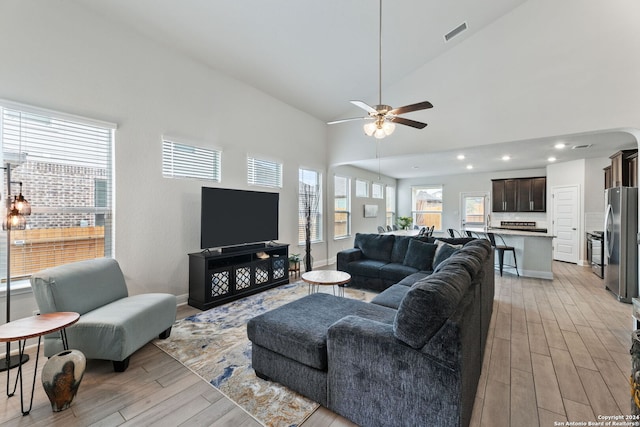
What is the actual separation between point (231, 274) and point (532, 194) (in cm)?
869

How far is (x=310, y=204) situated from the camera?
5957 millimetres

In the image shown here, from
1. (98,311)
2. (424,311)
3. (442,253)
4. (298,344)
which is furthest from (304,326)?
(442,253)

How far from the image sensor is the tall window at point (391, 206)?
10.3 m

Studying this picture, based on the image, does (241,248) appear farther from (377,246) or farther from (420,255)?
(420,255)

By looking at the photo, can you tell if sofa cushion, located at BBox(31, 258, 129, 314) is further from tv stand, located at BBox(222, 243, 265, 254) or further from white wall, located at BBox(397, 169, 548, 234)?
white wall, located at BBox(397, 169, 548, 234)

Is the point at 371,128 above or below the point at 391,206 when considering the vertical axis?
above

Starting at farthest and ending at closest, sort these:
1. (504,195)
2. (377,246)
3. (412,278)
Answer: (504,195), (377,246), (412,278)

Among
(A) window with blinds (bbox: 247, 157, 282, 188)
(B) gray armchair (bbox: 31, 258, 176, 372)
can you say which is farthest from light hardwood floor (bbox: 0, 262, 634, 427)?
(A) window with blinds (bbox: 247, 157, 282, 188)

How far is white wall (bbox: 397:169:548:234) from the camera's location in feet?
27.4

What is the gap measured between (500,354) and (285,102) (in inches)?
203

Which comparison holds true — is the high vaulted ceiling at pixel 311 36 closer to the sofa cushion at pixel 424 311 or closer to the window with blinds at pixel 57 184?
the window with blinds at pixel 57 184

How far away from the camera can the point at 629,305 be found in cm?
392

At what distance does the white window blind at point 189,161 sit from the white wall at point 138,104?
0.11 m

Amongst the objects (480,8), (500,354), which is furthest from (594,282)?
(480,8)
